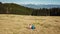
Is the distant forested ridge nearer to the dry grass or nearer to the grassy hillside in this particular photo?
the grassy hillside

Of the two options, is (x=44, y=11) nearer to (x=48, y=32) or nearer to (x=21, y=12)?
(x=21, y=12)

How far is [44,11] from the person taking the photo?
32.7ft

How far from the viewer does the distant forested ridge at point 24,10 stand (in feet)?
32.5

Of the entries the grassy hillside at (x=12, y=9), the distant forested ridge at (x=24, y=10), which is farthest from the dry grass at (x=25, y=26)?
the grassy hillside at (x=12, y=9)

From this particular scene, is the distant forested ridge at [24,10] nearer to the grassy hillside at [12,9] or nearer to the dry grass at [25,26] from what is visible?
the grassy hillside at [12,9]

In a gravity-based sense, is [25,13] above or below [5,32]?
below

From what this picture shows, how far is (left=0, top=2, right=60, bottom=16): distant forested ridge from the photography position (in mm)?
9906

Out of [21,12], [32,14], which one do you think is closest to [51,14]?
[32,14]

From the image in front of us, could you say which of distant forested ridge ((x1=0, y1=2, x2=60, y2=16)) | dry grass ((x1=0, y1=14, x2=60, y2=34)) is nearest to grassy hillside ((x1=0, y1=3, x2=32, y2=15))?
distant forested ridge ((x1=0, y1=2, x2=60, y2=16))

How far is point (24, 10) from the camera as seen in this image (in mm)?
10773

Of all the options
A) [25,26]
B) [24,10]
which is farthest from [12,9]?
[25,26]

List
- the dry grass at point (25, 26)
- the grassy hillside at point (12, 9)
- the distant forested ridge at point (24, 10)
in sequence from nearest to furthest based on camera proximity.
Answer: the dry grass at point (25, 26) < the distant forested ridge at point (24, 10) < the grassy hillside at point (12, 9)

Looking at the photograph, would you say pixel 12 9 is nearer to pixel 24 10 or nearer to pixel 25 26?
pixel 24 10

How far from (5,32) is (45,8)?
5290 mm
